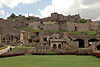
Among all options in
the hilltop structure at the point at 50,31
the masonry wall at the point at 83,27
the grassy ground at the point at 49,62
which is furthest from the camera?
the masonry wall at the point at 83,27

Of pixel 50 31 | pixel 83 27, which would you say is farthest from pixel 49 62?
pixel 83 27

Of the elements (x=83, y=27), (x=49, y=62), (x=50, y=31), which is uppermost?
(x=83, y=27)

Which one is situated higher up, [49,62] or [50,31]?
[50,31]

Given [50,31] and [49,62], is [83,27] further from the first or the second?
[49,62]

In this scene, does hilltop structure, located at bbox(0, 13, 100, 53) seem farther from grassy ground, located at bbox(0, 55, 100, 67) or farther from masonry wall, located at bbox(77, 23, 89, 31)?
grassy ground, located at bbox(0, 55, 100, 67)

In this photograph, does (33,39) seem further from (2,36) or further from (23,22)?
(23,22)

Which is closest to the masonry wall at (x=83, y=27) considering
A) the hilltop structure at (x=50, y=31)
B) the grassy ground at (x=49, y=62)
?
the hilltop structure at (x=50, y=31)

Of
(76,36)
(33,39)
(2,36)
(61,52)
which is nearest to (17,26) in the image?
(2,36)

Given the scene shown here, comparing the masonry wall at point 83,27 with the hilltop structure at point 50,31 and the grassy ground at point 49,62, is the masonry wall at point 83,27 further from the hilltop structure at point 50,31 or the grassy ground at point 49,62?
the grassy ground at point 49,62

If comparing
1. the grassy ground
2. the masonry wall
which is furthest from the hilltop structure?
the grassy ground

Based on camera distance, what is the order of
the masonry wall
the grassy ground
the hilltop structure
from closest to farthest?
the grassy ground → the hilltop structure → the masonry wall

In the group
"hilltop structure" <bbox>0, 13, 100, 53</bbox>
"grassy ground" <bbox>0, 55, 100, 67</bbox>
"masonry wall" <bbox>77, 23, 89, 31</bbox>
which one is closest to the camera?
"grassy ground" <bbox>0, 55, 100, 67</bbox>

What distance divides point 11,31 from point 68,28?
77.2ft

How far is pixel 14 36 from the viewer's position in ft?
202
